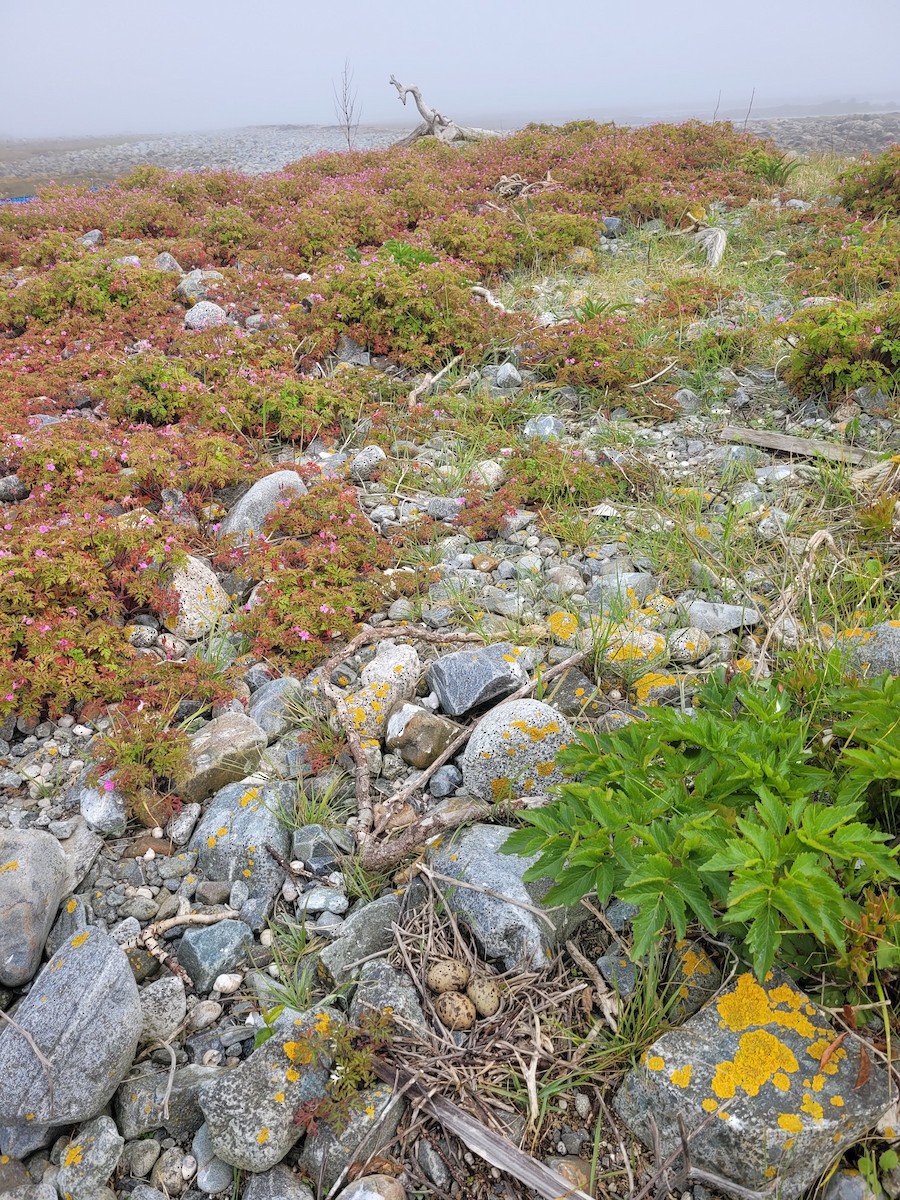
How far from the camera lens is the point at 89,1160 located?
228 centimetres

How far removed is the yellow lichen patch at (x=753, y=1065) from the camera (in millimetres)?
2053

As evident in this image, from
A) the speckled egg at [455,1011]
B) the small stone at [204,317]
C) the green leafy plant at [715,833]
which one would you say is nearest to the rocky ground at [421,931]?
the speckled egg at [455,1011]

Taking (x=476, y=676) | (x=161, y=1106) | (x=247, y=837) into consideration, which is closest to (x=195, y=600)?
(x=247, y=837)

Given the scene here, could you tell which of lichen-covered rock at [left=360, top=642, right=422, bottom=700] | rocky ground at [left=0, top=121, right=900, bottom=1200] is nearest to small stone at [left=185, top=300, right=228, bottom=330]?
rocky ground at [left=0, top=121, right=900, bottom=1200]

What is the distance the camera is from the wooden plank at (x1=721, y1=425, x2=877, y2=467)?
5.24 meters

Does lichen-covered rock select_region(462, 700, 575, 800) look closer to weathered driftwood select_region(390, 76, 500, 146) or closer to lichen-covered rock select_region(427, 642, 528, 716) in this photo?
lichen-covered rock select_region(427, 642, 528, 716)

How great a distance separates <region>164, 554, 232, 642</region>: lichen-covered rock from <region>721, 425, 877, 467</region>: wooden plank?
4143 millimetres

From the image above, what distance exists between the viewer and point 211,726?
12.5 ft

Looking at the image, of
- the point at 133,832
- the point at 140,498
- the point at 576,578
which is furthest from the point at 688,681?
the point at 140,498

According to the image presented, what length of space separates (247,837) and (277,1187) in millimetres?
1317

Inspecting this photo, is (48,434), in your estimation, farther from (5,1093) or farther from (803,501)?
(803,501)

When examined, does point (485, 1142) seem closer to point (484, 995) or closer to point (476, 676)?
point (484, 995)

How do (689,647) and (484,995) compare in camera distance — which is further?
(689,647)

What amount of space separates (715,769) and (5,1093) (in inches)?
96.4
